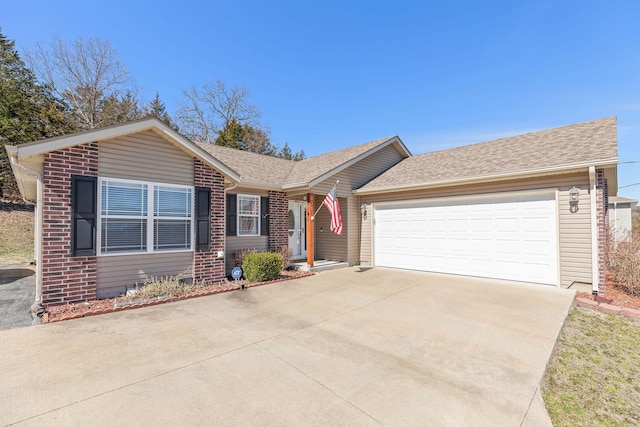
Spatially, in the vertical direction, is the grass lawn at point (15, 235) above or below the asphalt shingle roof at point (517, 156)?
below

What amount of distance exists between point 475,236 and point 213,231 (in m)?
7.54

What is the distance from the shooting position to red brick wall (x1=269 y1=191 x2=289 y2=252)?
32.7 feet

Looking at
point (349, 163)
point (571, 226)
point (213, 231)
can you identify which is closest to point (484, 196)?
point (571, 226)

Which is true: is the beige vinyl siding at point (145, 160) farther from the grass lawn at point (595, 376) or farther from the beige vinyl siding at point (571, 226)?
the beige vinyl siding at point (571, 226)

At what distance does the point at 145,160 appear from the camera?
646 centimetres

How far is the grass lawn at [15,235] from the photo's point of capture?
42.9 feet

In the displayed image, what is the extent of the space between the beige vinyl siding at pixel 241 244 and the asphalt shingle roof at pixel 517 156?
4275mm

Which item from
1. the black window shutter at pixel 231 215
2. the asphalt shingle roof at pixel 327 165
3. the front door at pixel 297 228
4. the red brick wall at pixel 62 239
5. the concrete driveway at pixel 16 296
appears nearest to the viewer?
the concrete driveway at pixel 16 296

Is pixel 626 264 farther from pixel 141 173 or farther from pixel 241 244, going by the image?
pixel 141 173

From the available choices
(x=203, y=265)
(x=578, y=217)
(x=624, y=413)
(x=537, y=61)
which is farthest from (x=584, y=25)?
(x=203, y=265)

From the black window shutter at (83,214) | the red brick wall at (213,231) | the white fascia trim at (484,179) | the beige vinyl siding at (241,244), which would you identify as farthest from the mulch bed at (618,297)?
the black window shutter at (83,214)

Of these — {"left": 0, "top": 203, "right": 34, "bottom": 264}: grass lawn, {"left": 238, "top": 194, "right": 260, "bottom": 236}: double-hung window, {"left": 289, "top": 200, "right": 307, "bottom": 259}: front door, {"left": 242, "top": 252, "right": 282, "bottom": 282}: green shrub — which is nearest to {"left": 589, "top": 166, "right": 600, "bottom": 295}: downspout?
{"left": 242, "top": 252, "right": 282, "bottom": 282}: green shrub

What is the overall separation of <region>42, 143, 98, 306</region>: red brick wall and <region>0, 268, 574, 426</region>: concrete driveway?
1.04m

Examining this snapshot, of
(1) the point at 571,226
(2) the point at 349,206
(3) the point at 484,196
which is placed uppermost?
(3) the point at 484,196
